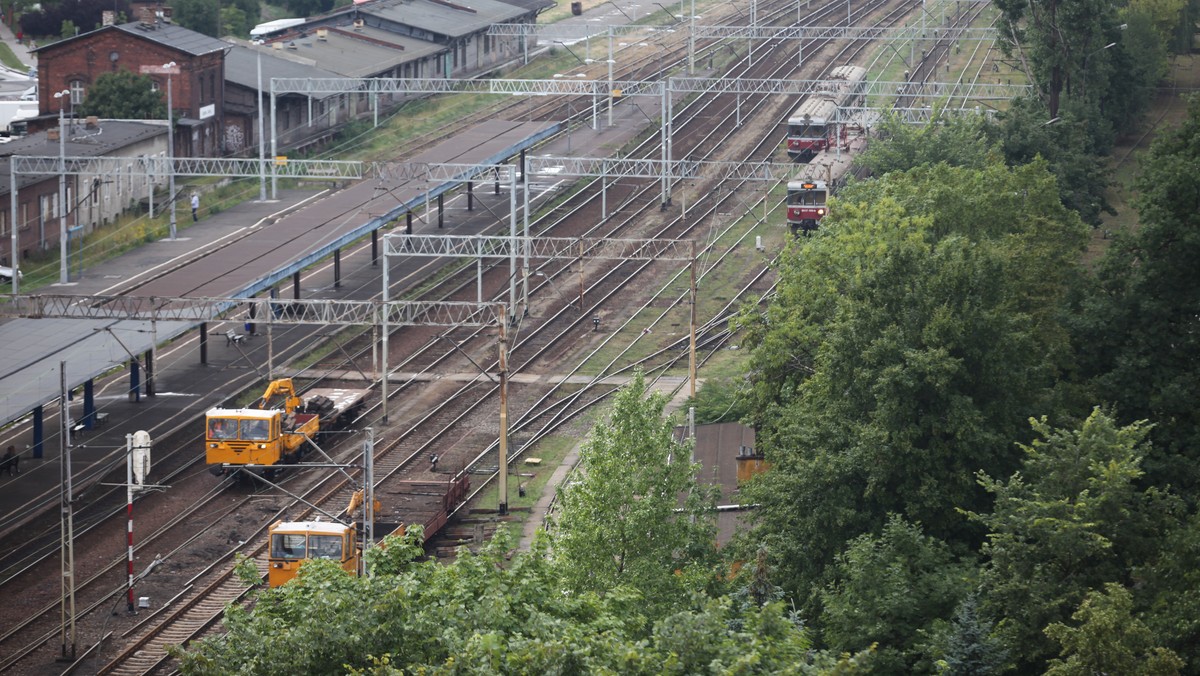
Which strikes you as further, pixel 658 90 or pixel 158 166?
pixel 658 90

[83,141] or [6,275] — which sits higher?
[83,141]

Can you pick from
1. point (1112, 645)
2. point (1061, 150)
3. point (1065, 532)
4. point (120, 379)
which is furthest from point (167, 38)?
point (1112, 645)

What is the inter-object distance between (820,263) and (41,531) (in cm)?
2068

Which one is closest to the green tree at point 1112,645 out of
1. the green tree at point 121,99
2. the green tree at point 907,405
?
the green tree at point 907,405

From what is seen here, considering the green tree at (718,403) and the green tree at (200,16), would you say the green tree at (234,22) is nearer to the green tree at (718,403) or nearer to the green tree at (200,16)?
the green tree at (200,16)

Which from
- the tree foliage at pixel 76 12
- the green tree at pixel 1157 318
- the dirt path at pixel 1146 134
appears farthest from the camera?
the tree foliage at pixel 76 12

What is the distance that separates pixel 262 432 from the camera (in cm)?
Result: 4062

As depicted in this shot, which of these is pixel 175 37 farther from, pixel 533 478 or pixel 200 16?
pixel 533 478

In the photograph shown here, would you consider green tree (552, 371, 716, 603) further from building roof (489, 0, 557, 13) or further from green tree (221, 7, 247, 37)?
building roof (489, 0, 557, 13)

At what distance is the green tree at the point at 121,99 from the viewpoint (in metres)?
71.3

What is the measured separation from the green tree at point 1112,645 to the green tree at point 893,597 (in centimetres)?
328

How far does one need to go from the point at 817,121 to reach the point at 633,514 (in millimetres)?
51698

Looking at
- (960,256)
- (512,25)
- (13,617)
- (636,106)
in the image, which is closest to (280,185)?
(636,106)

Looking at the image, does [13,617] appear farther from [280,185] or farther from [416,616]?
[280,185]
